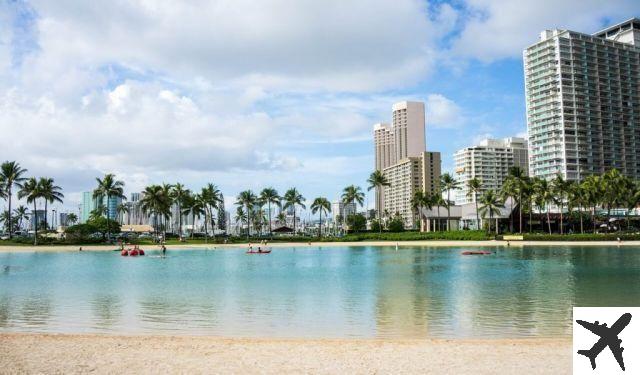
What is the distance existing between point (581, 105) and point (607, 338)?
196m

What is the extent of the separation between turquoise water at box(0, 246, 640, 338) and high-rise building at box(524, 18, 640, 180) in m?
148

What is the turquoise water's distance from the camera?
65.3 feet

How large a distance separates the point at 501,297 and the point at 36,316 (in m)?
22.8

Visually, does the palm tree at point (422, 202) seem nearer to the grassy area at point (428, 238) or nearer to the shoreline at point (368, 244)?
the grassy area at point (428, 238)

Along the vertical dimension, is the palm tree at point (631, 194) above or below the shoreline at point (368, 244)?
above

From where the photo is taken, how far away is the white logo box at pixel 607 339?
915cm

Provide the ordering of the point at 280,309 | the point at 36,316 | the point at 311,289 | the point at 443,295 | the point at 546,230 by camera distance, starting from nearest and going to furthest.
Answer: the point at 36,316, the point at 280,309, the point at 443,295, the point at 311,289, the point at 546,230

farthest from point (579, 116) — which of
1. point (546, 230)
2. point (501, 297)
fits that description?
point (501, 297)

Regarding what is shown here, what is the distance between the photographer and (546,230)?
119 metres

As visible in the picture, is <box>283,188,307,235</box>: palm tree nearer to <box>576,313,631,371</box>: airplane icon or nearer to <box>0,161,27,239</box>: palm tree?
<box>0,161,27,239</box>: palm tree

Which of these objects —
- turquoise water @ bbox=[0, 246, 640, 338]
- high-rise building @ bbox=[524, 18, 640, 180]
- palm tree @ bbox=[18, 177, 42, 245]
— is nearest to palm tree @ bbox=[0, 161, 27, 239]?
palm tree @ bbox=[18, 177, 42, 245]

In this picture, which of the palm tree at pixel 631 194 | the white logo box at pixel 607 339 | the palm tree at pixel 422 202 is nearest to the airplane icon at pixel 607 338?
the white logo box at pixel 607 339

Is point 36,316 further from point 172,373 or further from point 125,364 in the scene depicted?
point 172,373

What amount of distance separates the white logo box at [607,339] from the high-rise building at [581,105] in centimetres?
18261
